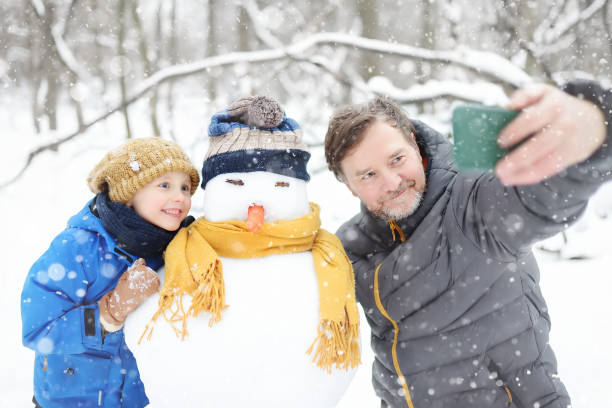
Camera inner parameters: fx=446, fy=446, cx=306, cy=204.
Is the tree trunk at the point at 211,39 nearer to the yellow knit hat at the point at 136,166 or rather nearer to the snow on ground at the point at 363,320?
the snow on ground at the point at 363,320

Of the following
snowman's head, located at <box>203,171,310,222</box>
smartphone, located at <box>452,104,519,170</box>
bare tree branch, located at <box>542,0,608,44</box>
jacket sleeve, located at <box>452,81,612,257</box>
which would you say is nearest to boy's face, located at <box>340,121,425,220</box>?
jacket sleeve, located at <box>452,81,612,257</box>

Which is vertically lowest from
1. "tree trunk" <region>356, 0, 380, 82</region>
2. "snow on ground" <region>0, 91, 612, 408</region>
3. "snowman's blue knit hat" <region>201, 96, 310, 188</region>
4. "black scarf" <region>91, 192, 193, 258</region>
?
"snow on ground" <region>0, 91, 612, 408</region>

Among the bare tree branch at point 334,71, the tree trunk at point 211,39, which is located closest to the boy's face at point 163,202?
the bare tree branch at point 334,71

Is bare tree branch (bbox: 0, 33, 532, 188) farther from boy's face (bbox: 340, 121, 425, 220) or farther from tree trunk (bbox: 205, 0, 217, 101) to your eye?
tree trunk (bbox: 205, 0, 217, 101)

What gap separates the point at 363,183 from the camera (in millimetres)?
1737

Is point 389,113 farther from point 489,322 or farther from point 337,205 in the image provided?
point 337,205

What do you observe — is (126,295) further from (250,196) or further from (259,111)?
(259,111)

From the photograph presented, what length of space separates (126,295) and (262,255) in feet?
1.55

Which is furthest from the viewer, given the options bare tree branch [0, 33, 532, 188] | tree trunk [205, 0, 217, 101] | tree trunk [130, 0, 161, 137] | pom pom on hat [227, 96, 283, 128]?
tree trunk [205, 0, 217, 101]

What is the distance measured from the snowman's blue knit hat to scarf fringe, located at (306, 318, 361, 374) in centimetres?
55

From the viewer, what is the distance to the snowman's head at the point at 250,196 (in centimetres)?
A: 154

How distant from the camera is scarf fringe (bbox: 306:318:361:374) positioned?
4.52 ft

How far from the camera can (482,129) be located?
1053mm

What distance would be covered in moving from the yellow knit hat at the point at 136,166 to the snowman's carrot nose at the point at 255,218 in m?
0.40
